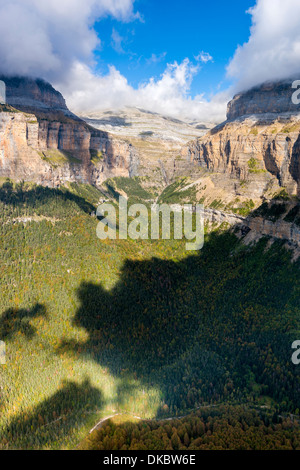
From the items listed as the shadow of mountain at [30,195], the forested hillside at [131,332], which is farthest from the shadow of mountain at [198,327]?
the shadow of mountain at [30,195]

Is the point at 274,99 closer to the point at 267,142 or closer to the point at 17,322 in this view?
the point at 267,142

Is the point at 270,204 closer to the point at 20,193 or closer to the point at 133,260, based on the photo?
the point at 133,260

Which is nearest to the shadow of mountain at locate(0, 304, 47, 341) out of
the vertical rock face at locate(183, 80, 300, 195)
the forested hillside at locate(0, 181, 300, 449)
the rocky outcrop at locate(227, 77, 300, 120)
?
the forested hillside at locate(0, 181, 300, 449)

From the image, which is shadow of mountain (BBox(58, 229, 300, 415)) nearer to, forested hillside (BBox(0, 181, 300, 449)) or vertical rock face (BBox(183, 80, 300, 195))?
forested hillside (BBox(0, 181, 300, 449))

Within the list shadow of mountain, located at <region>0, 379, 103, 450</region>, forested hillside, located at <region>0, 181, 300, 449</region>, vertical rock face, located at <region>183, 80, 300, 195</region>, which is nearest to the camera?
shadow of mountain, located at <region>0, 379, 103, 450</region>

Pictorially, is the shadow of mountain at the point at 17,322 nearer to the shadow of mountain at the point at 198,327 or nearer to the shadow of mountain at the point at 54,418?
the shadow of mountain at the point at 198,327

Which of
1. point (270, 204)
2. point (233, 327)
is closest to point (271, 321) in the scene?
point (233, 327)
